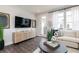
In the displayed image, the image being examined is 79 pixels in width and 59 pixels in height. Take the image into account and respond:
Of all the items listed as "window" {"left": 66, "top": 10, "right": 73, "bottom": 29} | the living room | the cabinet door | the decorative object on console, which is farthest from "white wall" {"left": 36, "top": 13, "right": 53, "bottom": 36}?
the decorative object on console

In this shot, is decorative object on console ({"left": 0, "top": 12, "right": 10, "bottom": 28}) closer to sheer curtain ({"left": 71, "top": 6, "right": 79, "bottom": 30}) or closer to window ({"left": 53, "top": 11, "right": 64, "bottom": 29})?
window ({"left": 53, "top": 11, "right": 64, "bottom": 29})

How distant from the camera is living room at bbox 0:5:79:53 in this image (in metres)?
3.26

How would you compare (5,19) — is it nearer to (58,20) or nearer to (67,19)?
(58,20)

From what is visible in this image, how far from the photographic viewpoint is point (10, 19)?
3855mm

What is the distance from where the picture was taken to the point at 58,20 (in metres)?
5.15

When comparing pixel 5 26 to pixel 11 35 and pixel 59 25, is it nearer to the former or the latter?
pixel 11 35

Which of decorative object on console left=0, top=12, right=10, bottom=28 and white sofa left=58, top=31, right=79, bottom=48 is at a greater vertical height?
decorative object on console left=0, top=12, right=10, bottom=28

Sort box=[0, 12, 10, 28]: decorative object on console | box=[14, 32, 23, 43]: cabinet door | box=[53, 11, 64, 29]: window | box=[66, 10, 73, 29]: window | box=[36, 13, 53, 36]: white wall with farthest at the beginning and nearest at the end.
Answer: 1. box=[36, 13, 53, 36]: white wall
2. box=[53, 11, 64, 29]: window
3. box=[66, 10, 73, 29]: window
4. box=[14, 32, 23, 43]: cabinet door
5. box=[0, 12, 10, 28]: decorative object on console

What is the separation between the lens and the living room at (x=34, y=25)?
3256mm

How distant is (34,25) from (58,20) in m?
2.01

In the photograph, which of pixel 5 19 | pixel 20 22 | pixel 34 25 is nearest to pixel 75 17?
pixel 20 22

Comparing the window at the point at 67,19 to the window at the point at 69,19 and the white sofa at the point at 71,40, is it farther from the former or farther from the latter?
the white sofa at the point at 71,40

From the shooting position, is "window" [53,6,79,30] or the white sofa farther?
"window" [53,6,79,30]
